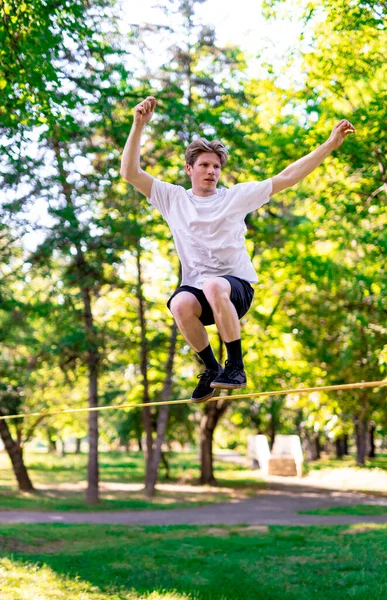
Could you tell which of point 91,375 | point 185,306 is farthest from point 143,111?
point 91,375

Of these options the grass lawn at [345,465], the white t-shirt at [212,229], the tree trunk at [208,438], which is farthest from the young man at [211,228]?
the grass lawn at [345,465]

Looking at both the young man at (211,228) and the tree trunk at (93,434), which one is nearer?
the young man at (211,228)

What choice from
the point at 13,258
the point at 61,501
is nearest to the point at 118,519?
the point at 61,501

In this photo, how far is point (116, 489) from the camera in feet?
81.7

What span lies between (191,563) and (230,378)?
7.90 metres

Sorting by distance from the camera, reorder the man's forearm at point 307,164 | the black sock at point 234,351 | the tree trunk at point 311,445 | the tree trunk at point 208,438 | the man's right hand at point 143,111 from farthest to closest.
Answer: the tree trunk at point 311,445 → the tree trunk at point 208,438 → the black sock at point 234,351 → the man's forearm at point 307,164 → the man's right hand at point 143,111

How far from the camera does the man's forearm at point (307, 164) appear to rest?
4.83 meters

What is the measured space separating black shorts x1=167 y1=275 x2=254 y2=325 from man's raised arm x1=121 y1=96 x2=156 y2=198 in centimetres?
79

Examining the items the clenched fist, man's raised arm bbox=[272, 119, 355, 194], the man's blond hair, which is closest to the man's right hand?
the man's blond hair

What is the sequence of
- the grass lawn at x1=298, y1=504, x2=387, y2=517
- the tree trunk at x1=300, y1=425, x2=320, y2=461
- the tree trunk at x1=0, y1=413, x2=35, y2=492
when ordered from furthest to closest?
the tree trunk at x1=300, y1=425, x2=320, y2=461 → the tree trunk at x1=0, y1=413, x2=35, y2=492 → the grass lawn at x1=298, y1=504, x2=387, y2=517

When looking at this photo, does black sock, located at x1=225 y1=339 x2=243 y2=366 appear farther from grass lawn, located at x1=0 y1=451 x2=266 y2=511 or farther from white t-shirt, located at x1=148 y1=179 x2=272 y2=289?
grass lawn, located at x1=0 y1=451 x2=266 y2=511

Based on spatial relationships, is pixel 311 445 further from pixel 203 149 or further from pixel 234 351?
pixel 203 149

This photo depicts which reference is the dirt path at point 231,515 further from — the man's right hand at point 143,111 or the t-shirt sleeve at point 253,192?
the man's right hand at point 143,111

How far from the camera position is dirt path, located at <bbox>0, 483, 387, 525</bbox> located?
1723 cm
